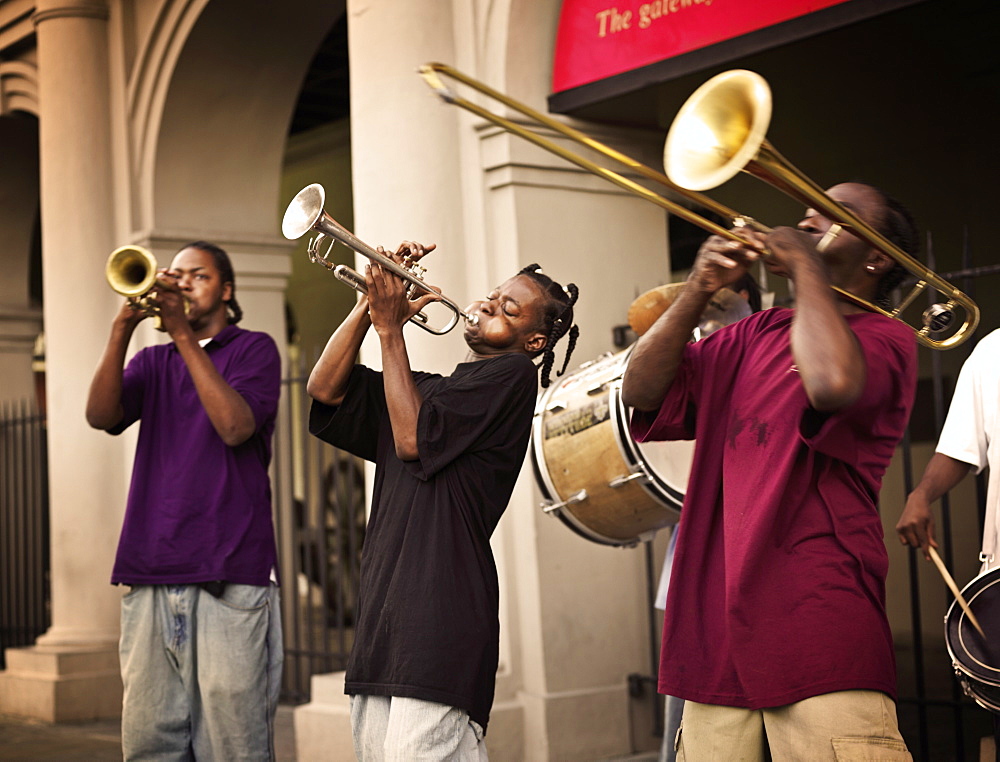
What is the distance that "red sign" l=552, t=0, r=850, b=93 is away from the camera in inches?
199

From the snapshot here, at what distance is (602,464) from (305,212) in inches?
54.2

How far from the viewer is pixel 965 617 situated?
343 cm

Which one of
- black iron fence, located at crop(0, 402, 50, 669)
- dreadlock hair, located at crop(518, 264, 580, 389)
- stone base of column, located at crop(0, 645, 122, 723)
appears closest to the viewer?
dreadlock hair, located at crop(518, 264, 580, 389)

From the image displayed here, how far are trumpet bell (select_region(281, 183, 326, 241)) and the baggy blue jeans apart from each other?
1373mm

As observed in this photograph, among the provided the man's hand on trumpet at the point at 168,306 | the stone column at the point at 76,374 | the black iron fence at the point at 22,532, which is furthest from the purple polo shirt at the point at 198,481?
the black iron fence at the point at 22,532

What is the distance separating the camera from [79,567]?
8.21 metres

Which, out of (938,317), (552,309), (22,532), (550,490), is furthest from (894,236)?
(22,532)

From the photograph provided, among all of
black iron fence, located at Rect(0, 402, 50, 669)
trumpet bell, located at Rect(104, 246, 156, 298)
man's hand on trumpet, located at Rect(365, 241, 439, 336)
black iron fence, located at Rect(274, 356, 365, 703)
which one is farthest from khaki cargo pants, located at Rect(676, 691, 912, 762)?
black iron fence, located at Rect(0, 402, 50, 669)

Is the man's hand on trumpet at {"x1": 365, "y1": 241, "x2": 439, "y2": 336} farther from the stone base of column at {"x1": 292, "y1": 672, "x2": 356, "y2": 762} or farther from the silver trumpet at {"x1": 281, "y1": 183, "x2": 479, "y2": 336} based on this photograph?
the stone base of column at {"x1": 292, "y1": 672, "x2": 356, "y2": 762}

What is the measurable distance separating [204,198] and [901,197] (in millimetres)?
4687

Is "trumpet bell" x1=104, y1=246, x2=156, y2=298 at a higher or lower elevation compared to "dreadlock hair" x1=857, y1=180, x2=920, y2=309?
higher

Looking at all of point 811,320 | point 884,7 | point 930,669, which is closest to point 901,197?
point 930,669

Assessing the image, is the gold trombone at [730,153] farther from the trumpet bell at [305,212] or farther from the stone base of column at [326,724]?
the stone base of column at [326,724]

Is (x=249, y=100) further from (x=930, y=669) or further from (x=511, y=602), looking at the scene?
(x=930, y=669)
